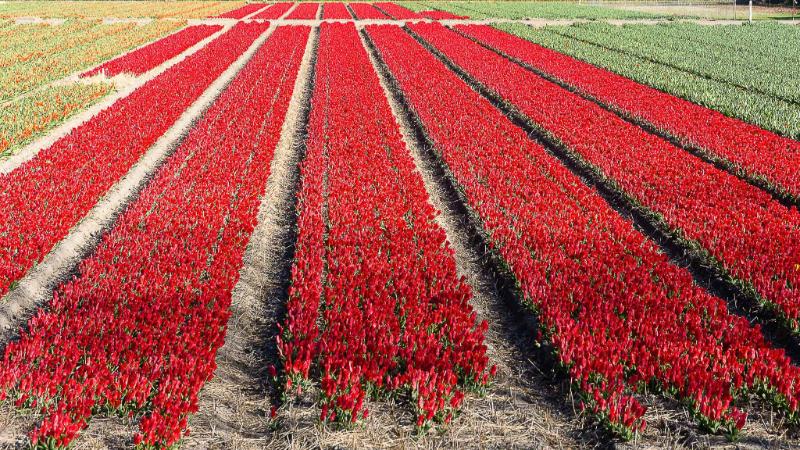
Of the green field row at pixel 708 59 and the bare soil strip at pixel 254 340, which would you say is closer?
the bare soil strip at pixel 254 340

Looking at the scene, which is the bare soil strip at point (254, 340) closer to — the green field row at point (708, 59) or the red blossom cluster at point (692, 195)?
the red blossom cluster at point (692, 195)

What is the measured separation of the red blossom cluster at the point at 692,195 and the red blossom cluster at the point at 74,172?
9376mm

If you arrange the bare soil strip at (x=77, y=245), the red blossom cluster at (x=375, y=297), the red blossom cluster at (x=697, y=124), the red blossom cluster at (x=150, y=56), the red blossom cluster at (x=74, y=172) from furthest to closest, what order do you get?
the red blossom cluster at (x=150, y=56), the red blossom cluster at (x=697, y=124), the red blossom cluster at (x=74, y=172), the bare soil strip at (x=77, y=245), the red blossom cluster at (x=375, y=297)

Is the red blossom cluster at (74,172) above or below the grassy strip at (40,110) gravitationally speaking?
below

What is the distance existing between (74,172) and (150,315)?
649 cm

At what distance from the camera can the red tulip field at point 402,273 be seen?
520cm

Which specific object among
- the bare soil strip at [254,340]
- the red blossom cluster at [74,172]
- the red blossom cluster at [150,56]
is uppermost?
the red blossom cluster at [150,56]

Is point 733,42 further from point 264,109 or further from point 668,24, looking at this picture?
point 264,109

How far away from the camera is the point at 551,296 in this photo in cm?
697

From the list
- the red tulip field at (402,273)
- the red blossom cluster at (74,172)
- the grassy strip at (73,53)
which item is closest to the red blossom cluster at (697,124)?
the red tulip field at (402,273)

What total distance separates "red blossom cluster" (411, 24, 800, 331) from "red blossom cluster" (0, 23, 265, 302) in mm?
9376

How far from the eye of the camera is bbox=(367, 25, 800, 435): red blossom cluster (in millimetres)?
5348

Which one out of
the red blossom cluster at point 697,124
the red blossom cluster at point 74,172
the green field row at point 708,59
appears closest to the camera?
the red blossom cluster at point 74,172

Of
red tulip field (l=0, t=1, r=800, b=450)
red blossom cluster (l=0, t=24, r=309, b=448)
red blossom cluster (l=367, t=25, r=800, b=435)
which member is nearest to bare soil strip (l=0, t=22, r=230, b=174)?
red tulip field (l=0, t=1, r=800, b=450)
